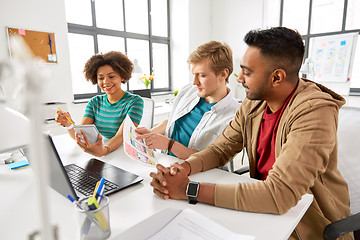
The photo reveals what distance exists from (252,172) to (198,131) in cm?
41

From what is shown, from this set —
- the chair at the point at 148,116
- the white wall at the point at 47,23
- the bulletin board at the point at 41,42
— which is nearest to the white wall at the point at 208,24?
the white wall at the point at 47,23

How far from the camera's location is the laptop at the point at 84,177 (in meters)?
0.73

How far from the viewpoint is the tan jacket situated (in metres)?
0.76

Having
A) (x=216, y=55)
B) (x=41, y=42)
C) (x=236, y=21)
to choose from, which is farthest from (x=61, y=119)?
(x=236, y=21)

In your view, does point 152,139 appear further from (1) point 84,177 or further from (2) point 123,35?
(2) point 123,35

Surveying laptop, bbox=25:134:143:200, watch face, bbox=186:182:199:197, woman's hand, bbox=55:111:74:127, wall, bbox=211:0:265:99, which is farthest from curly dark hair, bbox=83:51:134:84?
wall, bbox=211:0:265:99

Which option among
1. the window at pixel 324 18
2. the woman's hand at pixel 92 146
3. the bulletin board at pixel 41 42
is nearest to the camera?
the woman's hand at pixel 92 146

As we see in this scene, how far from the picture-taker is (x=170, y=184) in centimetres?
84

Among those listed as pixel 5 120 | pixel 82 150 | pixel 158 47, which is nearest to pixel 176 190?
pixel 5 120

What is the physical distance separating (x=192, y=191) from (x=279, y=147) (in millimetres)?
426

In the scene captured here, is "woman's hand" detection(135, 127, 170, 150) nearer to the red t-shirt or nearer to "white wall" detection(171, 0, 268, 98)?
the red t-shirt

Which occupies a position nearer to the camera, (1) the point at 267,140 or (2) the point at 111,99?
(1) the point at 267,140

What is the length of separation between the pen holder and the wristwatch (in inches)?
11.2

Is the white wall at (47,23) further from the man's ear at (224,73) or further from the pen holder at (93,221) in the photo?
the pen holder at (93,221)
